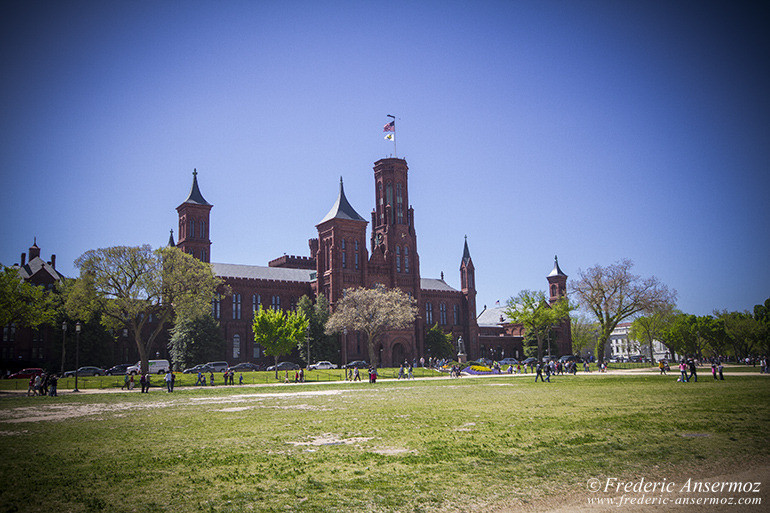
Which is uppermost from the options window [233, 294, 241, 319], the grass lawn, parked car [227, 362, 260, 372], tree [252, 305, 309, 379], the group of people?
window [233, 294, 241, 319]

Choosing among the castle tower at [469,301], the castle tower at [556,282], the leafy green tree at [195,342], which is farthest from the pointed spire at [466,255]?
the leafy green tree at [195,342]

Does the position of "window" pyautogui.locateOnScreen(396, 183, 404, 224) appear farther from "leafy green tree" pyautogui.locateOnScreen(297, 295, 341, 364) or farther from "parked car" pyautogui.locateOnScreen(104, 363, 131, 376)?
"parked car" pyautogui.locateOnScreen(104, 363, 131, 376)

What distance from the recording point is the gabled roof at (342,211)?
3388 inches

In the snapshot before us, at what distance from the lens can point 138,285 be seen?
52.4 metres

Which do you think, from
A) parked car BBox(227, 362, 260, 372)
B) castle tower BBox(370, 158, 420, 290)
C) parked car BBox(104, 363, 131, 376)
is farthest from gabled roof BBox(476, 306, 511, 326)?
parked car BBox(104, 363, 131, 376)

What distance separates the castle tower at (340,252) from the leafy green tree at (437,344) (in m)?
16.8

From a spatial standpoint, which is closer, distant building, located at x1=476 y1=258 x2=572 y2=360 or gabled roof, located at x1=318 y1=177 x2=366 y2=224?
gabled roof, located at x1=318 y1=177 x2=366 y2=224

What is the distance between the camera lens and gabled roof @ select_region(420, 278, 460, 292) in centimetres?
10554

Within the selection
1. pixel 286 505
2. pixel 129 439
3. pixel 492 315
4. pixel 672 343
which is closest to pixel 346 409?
pixel 129 439

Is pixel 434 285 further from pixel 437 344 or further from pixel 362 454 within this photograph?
pixel 362 454

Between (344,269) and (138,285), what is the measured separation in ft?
118

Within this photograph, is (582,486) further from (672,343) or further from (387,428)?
(672,343)

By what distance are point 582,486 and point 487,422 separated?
7669mm

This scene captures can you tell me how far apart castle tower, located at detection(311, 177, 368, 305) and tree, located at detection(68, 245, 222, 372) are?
2846 centimetres
